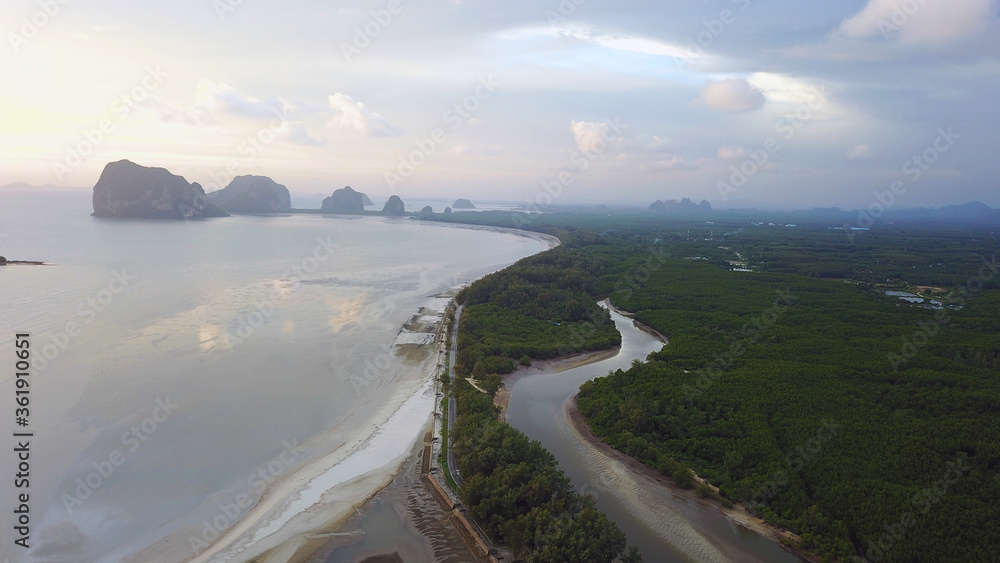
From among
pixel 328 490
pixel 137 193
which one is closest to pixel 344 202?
pixel 137 193

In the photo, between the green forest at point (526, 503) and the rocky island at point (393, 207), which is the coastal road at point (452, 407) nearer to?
the green forest at point (526, 503)

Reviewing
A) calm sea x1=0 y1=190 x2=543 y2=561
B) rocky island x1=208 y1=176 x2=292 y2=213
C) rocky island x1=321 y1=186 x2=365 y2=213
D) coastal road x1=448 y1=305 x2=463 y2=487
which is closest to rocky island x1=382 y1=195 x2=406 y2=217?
rocky island x1=321 y1=186 x2=365 y2=213

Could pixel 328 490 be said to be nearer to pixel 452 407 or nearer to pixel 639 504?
pixel 452 407

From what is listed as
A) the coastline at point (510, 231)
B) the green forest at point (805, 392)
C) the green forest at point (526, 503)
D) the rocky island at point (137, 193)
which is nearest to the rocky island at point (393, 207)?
the coastline at point (510, 231)

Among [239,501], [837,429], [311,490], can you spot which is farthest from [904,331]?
[239,501]

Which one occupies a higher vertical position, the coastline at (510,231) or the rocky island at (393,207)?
the rocky island at (393,207)

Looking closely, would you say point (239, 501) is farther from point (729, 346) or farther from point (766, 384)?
point (729, 346)
